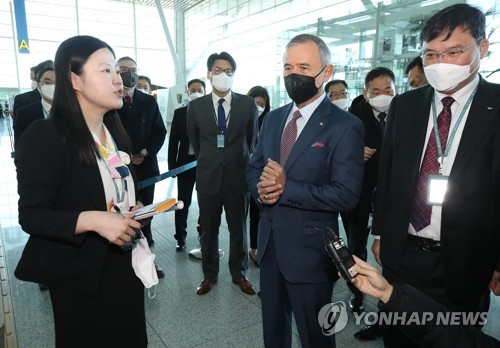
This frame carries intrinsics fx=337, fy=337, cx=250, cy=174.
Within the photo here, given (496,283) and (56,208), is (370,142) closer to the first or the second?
(496,283)

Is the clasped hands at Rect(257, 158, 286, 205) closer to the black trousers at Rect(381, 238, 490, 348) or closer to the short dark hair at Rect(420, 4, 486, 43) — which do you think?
the black trousers at Rect(381, 238, 490, 348)

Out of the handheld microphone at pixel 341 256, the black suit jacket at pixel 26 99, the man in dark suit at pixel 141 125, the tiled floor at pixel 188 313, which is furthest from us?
the black suit jacket at pixel 26 99

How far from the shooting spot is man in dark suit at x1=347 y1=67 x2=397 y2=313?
2.43 metres

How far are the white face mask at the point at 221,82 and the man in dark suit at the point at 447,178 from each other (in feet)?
5.46

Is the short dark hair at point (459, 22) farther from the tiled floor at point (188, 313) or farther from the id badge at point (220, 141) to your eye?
the tiled floor at point (188, 313)

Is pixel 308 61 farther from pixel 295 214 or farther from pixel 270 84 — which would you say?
pixel 270 84

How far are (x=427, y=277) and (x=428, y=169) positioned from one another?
18.3 inches

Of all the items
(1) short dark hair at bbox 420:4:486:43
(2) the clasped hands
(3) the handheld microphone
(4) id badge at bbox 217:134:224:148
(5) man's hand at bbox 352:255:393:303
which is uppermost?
(1) short dark hair at bbox 420:4:486:43

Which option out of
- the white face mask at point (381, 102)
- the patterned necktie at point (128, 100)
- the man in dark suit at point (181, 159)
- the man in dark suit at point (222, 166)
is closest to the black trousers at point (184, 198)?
the man in dark suit at point (181, 159)

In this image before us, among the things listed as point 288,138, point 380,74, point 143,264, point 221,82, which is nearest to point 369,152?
point 380,74

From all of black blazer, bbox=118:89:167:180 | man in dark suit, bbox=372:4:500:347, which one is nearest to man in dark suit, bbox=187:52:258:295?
black blazer, bbox=118:89:167:180

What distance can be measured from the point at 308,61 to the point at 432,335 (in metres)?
1.22

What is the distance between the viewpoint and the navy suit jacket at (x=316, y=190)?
1.52 meters

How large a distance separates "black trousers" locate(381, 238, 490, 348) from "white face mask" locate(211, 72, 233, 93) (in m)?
1.99
